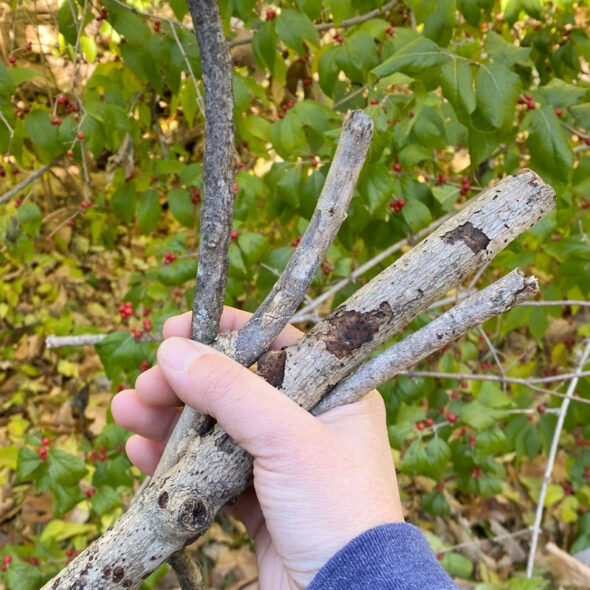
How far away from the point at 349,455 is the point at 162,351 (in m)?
0.37

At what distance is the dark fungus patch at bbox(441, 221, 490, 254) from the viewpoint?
2.88 ft

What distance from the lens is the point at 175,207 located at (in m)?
1.78

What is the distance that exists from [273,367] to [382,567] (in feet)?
1.18

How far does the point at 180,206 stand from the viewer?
179 cm

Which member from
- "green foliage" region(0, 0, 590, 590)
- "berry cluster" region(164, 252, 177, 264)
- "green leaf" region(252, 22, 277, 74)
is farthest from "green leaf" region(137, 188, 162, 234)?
"green leaf" region(252, 22, 277, 74)

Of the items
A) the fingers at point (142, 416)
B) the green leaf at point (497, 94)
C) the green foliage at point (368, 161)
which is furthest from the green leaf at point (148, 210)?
the green leaf at point (497, 94)

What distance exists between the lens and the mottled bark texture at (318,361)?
0.88m

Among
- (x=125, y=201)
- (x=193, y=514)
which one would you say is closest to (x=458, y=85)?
(x=193, y=514)

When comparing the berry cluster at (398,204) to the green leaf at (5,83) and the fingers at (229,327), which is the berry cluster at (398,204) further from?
the green leaf at (5,83)

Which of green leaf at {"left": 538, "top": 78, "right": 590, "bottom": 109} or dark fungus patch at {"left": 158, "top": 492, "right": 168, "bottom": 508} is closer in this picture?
dark fungus patch at {"left": 158, "top": 492, "right": 168, "bottom": 508}

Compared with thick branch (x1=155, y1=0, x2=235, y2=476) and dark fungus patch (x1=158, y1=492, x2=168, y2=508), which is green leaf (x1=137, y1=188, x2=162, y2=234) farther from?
dark fungus patch (x1=158, y1=492, x2=168, y2=508)

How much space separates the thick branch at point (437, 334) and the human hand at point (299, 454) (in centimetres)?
4

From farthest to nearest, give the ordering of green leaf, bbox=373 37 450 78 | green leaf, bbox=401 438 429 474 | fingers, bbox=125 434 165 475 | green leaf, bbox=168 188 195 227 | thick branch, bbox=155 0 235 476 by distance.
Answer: green leaf, bbox=168 188 195 227 < green leaf, bbox=401 438 429 474 < fingers, bbox=125 434 165 475 < green leaf, bbox=373 37 450 78 < thick branch, bbox=155 0 235 476

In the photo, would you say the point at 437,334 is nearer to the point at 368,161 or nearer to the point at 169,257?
the point at 368,161
